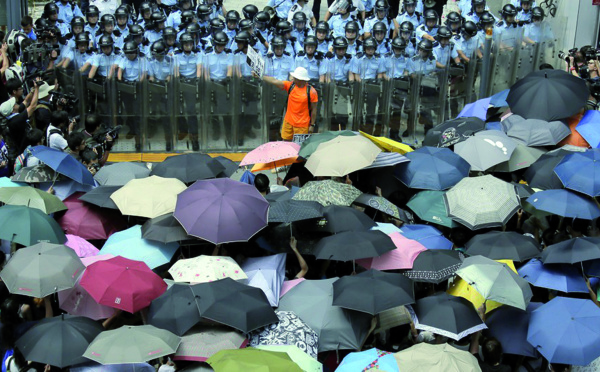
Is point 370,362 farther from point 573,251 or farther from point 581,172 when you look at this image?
point 581,172

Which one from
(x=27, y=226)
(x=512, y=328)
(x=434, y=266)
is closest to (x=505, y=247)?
(x=434, y=266)

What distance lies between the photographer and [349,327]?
10.1 metres

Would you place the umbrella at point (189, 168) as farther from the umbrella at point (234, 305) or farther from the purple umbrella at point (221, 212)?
the umbrella at point (234, 305)

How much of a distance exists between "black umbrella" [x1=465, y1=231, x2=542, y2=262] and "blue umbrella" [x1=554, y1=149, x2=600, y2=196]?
1.36 meters

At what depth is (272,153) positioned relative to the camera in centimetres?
1420

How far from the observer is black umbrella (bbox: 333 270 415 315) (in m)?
9.95

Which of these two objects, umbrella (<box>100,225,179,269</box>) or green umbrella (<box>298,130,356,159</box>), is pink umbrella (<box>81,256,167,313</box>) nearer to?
umbrella (<box>100,225,179,269</box>)

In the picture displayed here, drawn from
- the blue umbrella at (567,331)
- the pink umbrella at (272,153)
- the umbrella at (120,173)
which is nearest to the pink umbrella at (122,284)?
the umbrella at (120,173)

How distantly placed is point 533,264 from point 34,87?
7.76 m

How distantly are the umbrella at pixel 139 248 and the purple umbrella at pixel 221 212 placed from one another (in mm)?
430

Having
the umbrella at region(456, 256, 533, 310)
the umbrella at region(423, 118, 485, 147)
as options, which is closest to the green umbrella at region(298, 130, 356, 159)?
the umbrella at region(423, 118, 485, 147)

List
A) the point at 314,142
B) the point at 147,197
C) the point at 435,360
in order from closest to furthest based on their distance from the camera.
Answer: the point at 435,360 < the point at 147,197 < the point at 314,142

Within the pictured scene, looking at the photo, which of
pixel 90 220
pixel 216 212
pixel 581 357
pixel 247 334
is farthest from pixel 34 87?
pixel 581 357

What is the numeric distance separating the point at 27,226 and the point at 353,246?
3620mm
